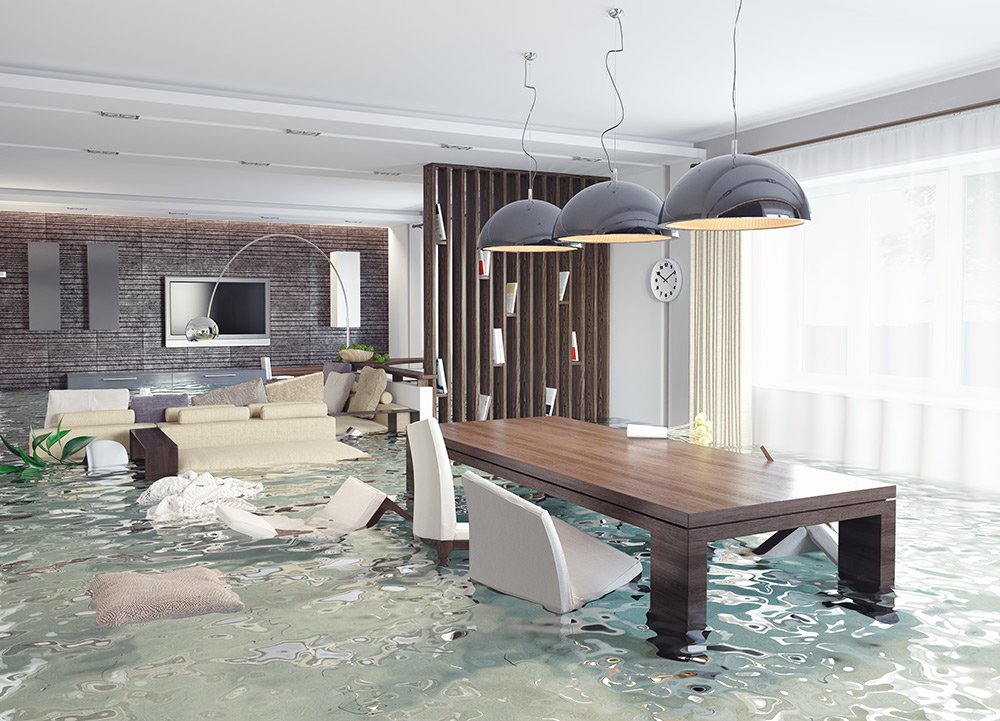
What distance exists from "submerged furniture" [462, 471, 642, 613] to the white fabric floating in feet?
6.79

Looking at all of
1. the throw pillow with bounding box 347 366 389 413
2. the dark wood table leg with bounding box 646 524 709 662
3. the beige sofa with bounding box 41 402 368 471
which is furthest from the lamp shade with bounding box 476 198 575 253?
the throw pillow with bounding box 347 366 389 413

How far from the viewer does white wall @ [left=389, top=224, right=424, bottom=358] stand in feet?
47.5

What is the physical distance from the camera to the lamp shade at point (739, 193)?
11.3ft

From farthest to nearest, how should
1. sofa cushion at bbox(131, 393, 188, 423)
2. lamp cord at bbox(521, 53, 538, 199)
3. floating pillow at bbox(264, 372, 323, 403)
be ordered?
floating pillow at bbox(264, 372, 323, 403), sofa cushion at bbox(131, 393, 188, 423), lamp cord at bbox(521, 53, 538, 199)

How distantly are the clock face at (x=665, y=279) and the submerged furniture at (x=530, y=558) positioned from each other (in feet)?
17.3

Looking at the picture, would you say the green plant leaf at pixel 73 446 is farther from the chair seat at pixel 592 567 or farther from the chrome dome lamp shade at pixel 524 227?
the chair seat at pixel 592 567

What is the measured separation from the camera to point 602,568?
3.90m

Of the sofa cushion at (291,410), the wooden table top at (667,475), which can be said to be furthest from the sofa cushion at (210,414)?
the wooden table top at (667,475)

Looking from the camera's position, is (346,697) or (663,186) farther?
(663,186)

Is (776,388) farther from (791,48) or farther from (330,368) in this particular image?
(330,368)

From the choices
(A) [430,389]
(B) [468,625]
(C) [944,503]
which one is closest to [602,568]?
(B) [468,625]

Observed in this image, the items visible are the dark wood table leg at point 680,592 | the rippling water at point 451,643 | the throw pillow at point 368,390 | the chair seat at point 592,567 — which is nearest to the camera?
the rippling water at point 451,643

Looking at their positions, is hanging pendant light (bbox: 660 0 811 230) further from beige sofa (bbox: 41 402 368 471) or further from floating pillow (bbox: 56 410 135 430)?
floating pillow (bbox: 56 410 135 430)

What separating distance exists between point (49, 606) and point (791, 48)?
196 inches
